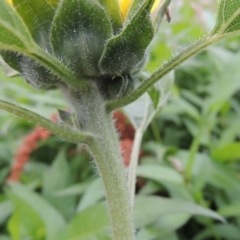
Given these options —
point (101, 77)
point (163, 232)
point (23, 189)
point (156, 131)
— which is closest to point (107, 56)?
point (101, 77)

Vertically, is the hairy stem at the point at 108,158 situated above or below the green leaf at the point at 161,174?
below

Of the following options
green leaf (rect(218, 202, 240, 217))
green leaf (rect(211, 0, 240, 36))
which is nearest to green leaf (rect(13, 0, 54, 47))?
green leaf (rect(211, 0, 240, 36))

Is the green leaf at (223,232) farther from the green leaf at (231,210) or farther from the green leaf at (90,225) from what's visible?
the green leaf at (90,225)

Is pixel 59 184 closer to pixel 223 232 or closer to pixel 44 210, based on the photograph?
pixel 44 210

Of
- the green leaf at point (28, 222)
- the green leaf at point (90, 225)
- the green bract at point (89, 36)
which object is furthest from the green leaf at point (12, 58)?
the green leaf at point (28, 222)

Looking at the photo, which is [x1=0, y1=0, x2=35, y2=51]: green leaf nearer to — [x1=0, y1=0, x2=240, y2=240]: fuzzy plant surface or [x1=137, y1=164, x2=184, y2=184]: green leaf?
[x1=0, y1=0, x2=240, y2=240]: fuzzy plant surface

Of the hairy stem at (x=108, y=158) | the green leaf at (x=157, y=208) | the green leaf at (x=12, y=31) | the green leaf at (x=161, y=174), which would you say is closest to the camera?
the green leaf at (x=12, y=31)
